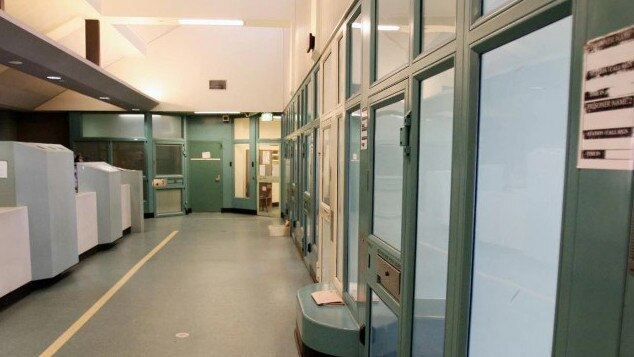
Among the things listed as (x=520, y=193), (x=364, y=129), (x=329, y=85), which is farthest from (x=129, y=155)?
(x=520, y=193)

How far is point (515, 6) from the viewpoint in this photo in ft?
3.47

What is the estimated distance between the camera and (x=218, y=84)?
10.1m

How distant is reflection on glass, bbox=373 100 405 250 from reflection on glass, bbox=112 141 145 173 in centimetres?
890

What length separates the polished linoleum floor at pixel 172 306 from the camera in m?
3.29

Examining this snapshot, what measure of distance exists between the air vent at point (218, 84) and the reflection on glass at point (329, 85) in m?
6.42

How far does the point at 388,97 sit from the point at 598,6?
1409mm

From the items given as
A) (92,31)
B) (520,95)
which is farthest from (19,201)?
(520,95)

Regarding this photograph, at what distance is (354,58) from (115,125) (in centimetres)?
878

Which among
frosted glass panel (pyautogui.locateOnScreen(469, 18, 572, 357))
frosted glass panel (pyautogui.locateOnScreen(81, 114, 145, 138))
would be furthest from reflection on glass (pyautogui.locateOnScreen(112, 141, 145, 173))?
frosted glass panel (pyautogui.locateOnScreen(469, 18, 572, 357))

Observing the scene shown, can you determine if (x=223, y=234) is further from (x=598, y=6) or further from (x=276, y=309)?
(x=598, y=6)

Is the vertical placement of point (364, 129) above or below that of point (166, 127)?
below

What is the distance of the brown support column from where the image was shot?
7.02 metres

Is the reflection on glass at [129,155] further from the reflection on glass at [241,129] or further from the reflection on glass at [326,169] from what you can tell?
the reflection on glass at [326,169]

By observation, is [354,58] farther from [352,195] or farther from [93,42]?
[93,42]
